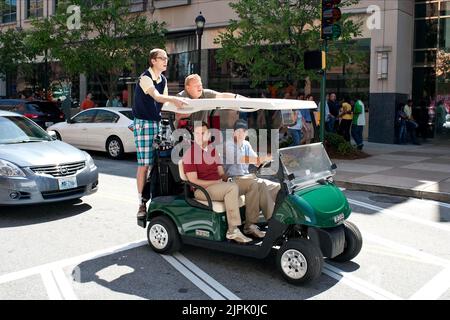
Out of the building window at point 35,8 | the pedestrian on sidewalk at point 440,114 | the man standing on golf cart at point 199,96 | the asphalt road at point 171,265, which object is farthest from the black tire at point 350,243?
the building window at point 35,8

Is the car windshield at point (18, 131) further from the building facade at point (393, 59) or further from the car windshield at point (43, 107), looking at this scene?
the building facade at point (393, 59)

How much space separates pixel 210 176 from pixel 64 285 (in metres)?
1.72

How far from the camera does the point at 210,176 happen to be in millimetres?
5273

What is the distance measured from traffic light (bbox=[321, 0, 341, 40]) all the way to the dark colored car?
1077cm

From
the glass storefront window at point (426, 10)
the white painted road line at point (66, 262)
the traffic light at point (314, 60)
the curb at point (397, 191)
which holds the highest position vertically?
the glass storefront window at point (426, 10)

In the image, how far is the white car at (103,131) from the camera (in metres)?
13.8

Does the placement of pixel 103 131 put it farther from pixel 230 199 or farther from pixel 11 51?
pixel 11 51

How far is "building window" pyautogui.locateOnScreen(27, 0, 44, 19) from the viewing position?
31486 millimetres

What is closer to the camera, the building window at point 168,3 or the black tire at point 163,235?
the black tire at point 163,235

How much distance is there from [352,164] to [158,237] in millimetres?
8504

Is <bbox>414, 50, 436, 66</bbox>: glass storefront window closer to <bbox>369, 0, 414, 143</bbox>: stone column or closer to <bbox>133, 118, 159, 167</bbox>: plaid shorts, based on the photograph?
<bbox>369, 0, 414, 143</bbox>: stone column

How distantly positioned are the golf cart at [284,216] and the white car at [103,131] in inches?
317
